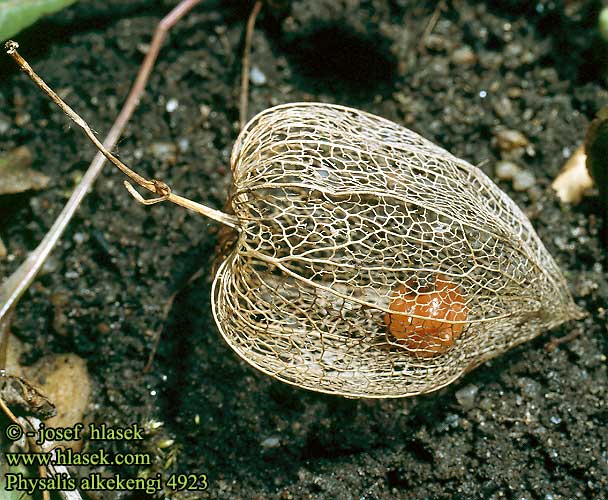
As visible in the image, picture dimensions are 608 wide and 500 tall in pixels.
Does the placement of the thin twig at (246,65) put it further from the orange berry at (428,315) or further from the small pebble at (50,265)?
the orange berry at (428,315)

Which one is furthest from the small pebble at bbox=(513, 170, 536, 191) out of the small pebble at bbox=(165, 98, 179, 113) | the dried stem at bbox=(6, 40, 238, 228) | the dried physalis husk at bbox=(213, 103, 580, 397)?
the small pebble at bbox=(165, 98, 179, 113)

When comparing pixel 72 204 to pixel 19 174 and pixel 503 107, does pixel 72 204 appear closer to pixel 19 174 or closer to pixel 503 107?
pixel 19 174

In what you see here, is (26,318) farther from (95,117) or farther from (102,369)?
(95,117)

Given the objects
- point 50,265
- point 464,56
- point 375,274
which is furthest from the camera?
point 464,56

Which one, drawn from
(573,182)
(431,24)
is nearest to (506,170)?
(573,182)

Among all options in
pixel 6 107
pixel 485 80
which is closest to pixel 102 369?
pixel 6 107

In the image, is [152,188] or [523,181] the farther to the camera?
[523,181]

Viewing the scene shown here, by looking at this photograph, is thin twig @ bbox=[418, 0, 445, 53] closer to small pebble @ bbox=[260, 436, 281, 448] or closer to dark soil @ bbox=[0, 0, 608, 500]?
dark soil @ bbox=[0, 0, 608, 500]
